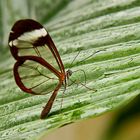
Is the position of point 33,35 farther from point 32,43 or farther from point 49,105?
point 49,105

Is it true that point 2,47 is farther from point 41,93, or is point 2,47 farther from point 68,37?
point 41,93

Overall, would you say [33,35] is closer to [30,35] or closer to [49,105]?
[30,35]

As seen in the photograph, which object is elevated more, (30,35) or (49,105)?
(30,35)

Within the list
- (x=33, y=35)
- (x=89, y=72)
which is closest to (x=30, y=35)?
(x=33, y=35)

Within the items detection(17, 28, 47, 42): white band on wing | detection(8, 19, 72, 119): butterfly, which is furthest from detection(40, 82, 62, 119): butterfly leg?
detection(17, 28, 47, 42): white band on wing

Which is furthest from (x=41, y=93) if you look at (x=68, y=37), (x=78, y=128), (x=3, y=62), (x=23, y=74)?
(x=3, y=62)

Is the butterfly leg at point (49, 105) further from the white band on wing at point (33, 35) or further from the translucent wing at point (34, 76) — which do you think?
the white band on wing at point (33, 35)
